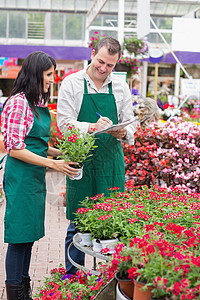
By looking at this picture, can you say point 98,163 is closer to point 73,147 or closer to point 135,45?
point 73,147

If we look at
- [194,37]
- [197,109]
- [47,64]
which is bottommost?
[197,109]

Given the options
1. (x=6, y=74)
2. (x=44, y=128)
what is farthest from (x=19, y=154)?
(x=6, y=74)

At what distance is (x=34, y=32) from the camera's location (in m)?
18.1

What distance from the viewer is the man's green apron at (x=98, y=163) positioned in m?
2.84

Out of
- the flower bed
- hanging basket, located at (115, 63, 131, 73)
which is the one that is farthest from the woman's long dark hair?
hanging basket, located at (115, 63, 131, 73)

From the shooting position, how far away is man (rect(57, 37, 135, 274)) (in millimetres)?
2828

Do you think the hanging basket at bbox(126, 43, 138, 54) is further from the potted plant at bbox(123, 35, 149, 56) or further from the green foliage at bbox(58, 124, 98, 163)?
the green foliage at bbox(58, 124, 98, 163)

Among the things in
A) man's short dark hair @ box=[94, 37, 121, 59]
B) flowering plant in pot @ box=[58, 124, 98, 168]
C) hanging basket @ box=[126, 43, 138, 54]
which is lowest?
flowering plant in pot @ box=[58, 124, 98, 168]

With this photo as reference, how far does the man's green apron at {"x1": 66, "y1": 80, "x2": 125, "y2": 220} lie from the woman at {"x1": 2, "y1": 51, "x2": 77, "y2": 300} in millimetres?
226

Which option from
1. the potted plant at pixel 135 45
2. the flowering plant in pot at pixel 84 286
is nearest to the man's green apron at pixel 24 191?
the flowering plant in pot at pixel 84 286

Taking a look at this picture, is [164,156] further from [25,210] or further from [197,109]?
[197,109]

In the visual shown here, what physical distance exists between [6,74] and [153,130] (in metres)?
12.4

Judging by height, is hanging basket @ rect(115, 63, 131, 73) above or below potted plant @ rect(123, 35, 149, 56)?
below

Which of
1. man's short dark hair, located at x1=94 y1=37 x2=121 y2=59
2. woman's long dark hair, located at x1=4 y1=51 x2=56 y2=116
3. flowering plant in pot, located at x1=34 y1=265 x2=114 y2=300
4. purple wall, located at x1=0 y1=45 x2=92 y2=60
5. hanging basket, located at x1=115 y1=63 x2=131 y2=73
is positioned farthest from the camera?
purple wall, located at x1=0 y1=45 x2=92 y2=60
